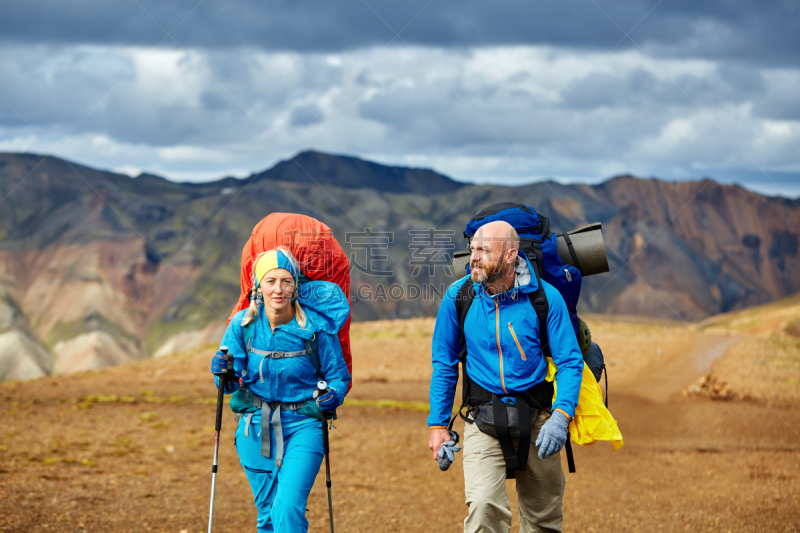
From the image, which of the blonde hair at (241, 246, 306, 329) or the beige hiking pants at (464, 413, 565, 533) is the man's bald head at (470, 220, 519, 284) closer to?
the beige hiking pants at (464, 413, 565, 533)

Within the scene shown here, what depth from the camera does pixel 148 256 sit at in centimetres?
17350

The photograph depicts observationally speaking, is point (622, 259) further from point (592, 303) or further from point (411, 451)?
point (411, 451)

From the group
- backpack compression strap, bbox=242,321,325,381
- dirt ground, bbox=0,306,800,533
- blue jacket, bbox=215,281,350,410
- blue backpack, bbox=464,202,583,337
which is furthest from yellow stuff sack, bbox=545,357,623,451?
dirt ground, bbox=0,306,800,533

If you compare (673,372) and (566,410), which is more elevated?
(673,372)

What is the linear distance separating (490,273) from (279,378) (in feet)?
5.16

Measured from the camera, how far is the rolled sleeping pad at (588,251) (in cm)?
501

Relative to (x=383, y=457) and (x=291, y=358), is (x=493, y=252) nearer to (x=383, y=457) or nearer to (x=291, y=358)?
(x=291, y=358)

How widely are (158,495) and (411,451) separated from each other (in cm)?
434

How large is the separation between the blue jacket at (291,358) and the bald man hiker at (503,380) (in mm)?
691

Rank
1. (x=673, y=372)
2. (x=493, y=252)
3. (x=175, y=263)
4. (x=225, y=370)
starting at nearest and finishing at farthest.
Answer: (x=493, y=252), (x=225, y=370), (x=673, y=372), (x=175, y=263)

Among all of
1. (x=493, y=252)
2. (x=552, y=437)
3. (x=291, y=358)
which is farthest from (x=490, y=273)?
(x=291, y=358)

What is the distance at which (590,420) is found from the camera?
4617 millimetres

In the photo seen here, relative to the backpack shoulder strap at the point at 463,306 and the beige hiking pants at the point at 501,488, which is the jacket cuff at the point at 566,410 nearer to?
the beige hiking pants at the point at 501,488

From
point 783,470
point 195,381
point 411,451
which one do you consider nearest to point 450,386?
point 411,451
